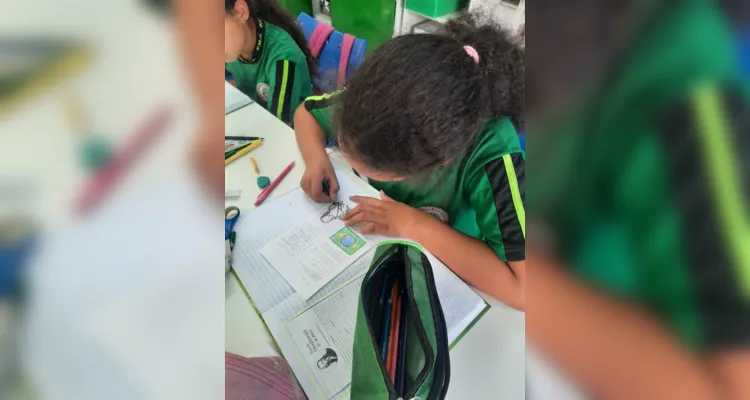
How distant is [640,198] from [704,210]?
42 mm

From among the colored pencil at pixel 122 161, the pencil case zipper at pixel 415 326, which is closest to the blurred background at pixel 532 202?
the colored pencil at pixel 122 161

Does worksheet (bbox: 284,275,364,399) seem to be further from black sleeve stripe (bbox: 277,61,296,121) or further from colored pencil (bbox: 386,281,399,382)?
black sleeve stripe (bbox: 277,61,296,121)

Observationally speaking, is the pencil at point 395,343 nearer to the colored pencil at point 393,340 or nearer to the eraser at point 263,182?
the colored pencil at point 393,340

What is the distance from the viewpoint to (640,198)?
0.33 metres

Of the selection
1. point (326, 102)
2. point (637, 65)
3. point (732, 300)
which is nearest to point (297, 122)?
point (326, 102)

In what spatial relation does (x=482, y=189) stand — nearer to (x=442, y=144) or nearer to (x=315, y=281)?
(x=442, y=144)

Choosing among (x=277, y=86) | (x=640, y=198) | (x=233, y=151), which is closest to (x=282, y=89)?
(x=277, y=86)

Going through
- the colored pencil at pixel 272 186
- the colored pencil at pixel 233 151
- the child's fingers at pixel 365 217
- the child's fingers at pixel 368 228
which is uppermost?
the colored pencil at pixel 233 151

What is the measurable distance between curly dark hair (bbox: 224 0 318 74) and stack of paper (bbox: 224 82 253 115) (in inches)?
2.4

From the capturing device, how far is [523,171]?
14.6 inches

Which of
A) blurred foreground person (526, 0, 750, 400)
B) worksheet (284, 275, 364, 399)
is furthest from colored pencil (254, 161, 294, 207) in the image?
blurred foreground person (526, 0, 750, 400)

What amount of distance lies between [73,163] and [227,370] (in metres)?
0.19

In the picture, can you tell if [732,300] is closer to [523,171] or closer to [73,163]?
[523,171]

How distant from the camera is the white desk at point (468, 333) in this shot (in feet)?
1.20
